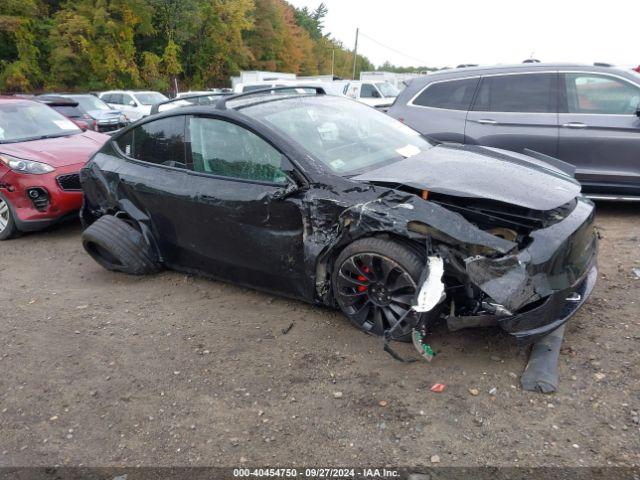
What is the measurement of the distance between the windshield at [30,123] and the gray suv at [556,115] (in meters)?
4.89

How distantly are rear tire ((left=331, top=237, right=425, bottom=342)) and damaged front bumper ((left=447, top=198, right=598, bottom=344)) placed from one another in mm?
342

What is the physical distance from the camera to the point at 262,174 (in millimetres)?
3764

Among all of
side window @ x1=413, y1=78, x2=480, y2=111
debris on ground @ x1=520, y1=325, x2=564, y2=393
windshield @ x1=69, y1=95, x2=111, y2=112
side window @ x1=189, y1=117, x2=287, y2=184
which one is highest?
side window @ x1=413, y1=78, x2=480, y2=111

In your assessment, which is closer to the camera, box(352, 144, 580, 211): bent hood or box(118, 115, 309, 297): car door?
box(352, 144, 580, 211): bent hood

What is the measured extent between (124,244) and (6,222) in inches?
102

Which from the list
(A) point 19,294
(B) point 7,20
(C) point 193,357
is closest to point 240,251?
(C) point 193,357

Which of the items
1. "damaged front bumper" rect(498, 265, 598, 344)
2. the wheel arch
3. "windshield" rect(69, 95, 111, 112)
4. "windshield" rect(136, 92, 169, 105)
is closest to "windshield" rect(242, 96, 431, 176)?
the wheel arch

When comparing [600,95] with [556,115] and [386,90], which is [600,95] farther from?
[386,90]

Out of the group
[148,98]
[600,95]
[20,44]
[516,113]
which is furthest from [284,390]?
[20,44]

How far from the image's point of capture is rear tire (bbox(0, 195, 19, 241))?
20.0 feet

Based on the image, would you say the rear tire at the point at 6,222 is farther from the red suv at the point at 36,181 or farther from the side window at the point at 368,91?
→ the side window at the point at 368,91

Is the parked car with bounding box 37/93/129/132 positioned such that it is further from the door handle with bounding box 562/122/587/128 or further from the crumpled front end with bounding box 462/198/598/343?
the crumpled front end with bounding box 462/198/598/343

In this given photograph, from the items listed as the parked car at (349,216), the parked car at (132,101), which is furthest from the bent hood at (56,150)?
the parked car at (132,101)

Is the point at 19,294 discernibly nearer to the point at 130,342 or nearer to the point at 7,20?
the point at 130,342
